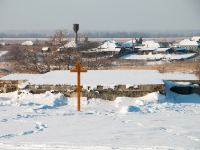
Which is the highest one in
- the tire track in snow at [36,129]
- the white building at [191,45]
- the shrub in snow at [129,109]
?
the white building at [191,45]

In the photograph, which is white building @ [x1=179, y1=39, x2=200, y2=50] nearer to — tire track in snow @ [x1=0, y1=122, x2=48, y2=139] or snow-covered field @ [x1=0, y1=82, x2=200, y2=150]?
snow-covered field @ [x1=0, y1=82, x2=200, y2=150]

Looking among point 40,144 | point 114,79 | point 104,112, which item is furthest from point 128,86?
point 40,144

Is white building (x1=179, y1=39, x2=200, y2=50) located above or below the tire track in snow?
above

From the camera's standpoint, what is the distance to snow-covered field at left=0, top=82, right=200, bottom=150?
5.04 metres

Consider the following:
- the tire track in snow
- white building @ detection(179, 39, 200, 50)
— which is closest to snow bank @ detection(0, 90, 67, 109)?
the tire track in snow

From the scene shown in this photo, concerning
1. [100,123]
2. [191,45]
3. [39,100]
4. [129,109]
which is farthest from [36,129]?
[191,45]

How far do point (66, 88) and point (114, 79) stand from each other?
1.79 meters

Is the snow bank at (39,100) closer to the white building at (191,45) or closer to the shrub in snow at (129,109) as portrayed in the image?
the shrub in snow at (129,109)

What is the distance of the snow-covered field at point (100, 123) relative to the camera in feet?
16.5

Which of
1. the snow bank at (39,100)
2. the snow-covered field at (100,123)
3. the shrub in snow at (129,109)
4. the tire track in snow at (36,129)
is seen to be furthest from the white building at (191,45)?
the tire track in snow at (36,129)

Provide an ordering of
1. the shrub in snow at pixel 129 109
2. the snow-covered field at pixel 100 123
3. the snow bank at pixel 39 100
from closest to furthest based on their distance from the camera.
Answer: the snow-covered field at pixel 100 123, the shrub in snow at pixel 129 109, the snow bank at pixel 39 100

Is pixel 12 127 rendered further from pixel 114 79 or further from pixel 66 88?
pixel 114 79

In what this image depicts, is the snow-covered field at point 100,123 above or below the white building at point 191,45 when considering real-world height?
below

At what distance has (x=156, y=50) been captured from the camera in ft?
164
